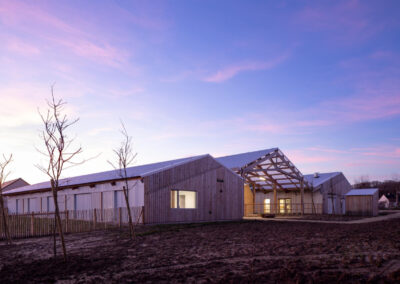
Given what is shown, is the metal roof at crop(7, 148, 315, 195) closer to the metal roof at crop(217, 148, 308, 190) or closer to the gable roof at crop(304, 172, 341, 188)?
the metal roof at crop(217, 148, 308, 190)

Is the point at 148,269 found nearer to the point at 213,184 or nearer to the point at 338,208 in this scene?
the point at 213,184

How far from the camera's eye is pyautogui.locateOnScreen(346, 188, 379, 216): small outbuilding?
34.6 meters

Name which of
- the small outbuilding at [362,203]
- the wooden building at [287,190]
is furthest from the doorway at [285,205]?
the small outbuilding at [362,203]

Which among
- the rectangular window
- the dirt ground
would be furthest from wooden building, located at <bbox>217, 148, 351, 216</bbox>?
the dirt ground

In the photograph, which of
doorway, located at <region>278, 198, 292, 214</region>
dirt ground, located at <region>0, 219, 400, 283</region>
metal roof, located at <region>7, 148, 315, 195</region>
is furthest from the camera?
doorway, located at <region>278, 198, 292, 214</region>

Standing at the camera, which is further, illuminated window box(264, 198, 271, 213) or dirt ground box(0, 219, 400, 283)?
illuminated window box(264, 198, 271, 213)

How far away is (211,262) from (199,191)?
1575 centimetres

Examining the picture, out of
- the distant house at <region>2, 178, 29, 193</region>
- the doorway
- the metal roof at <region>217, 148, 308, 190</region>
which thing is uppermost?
the metal roof at <region>217, 148, 308, 190</region>

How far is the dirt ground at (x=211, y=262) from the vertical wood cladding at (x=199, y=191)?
8690mm

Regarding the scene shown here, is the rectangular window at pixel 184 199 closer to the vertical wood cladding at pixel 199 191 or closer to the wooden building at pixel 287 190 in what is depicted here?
the vertical wood cladding at pixel 199 191

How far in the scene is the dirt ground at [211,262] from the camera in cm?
712

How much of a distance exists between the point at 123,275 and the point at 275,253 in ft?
14.3

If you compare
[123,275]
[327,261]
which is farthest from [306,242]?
[123,275]

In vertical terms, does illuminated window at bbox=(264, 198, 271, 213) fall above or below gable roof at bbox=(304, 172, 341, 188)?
below
